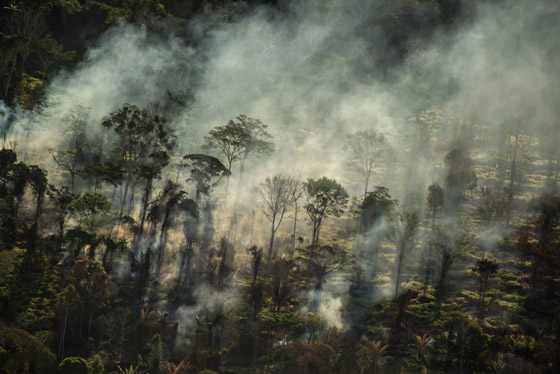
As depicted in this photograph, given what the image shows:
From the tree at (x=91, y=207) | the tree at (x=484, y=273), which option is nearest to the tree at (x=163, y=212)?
the tree at (x=91, y=207)

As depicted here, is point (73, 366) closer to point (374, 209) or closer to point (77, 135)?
point (374, 209)

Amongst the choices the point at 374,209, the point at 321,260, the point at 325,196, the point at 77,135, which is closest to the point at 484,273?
the point at 374,209

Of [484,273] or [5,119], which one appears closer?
[484,273]

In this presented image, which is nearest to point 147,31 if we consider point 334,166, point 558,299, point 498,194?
point 334,166

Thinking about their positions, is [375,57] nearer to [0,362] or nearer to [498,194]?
[498,194]

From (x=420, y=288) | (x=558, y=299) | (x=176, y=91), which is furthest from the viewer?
(x=176, y=91)

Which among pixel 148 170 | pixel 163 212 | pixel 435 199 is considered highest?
pixel 435 199

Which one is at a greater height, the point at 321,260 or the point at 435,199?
Result: the point at 435,199
